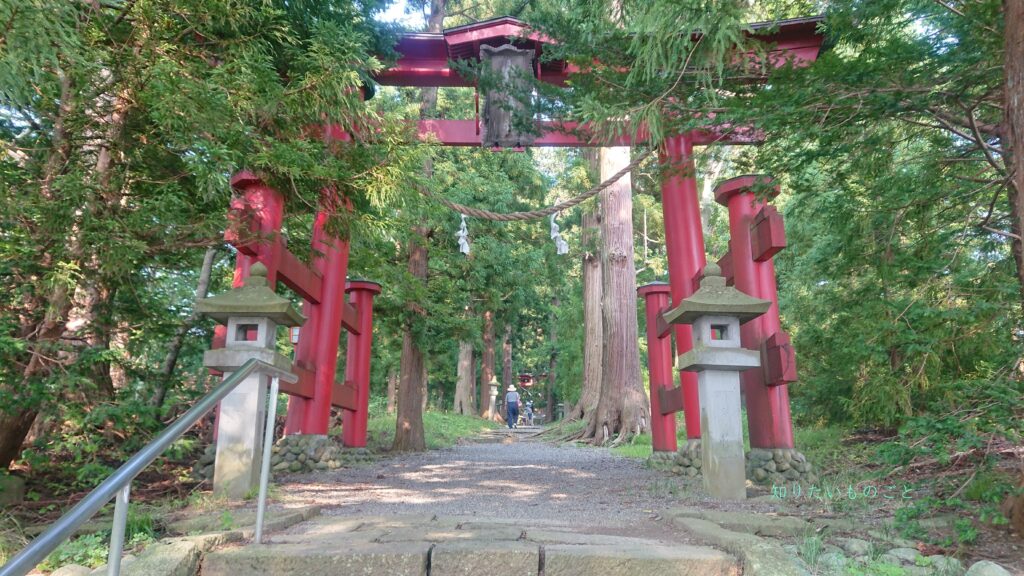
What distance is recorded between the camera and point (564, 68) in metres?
7.14

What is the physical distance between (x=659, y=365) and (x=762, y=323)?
2321mm

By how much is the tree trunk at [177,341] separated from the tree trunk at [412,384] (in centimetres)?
307

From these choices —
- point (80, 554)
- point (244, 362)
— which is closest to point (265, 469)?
point (80, 554)

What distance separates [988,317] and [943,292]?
853mm

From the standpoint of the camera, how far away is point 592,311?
12930mm

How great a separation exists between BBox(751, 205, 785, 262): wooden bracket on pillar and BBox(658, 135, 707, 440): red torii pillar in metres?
1.06

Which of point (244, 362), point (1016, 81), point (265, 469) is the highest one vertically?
point (1016, 81)

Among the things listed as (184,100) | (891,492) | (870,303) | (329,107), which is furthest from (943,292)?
(184,100)

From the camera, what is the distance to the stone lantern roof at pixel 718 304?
4422mm

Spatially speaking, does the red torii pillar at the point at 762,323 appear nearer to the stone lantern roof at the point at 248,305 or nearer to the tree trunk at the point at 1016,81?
the tree trunk at the point at 1016,81

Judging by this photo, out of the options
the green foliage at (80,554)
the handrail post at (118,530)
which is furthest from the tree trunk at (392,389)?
the handrail post at (118,530)

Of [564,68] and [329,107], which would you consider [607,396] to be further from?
[329,107]

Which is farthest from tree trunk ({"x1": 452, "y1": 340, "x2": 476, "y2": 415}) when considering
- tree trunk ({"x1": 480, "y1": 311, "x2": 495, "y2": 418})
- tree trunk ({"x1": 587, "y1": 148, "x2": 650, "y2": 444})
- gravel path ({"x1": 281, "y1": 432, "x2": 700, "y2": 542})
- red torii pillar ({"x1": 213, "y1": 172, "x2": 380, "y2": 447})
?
gravel path ({"x1": 281, "y1": 432, "x2": 700, "y2": 542})

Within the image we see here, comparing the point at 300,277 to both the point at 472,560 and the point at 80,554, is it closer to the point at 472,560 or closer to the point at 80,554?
the point at 80,554
